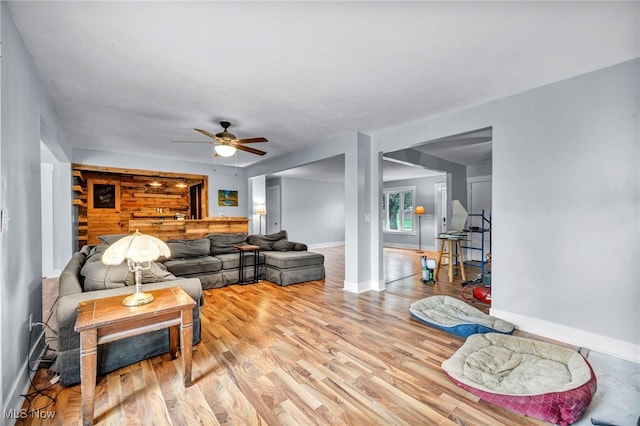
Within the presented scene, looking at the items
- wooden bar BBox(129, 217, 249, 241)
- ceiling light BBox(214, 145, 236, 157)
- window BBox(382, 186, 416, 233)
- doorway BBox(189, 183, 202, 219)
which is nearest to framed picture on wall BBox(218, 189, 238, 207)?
doorway BBox(189, 183, 202, 219)

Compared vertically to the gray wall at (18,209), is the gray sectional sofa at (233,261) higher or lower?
lower

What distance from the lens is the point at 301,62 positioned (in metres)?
2.33

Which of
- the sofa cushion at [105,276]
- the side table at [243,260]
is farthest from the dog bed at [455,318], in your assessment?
the sofa cushion at [105,276]

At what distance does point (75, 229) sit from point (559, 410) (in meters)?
7.60

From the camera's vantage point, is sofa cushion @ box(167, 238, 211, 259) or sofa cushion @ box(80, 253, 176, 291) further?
sofa cushion @ box(167, 238, 211, 259)

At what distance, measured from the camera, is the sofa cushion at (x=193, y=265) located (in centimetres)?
421

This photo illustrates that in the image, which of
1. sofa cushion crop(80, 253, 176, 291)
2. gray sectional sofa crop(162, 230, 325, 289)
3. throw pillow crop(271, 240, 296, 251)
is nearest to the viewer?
sofa cushion crop(80, 253, 176, 291)

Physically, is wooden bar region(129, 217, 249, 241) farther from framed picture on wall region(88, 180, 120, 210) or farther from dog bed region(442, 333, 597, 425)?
dog bed region(442, 333, 597, 425)

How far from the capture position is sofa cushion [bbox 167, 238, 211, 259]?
456cm

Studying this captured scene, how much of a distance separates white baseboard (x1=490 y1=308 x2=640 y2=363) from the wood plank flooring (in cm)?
79

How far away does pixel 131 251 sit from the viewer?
1.88 metres

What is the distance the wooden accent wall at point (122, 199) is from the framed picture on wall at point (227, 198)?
0.36 metres

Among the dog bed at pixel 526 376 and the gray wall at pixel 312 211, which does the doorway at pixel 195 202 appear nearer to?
the gray wall at pixel 312 211

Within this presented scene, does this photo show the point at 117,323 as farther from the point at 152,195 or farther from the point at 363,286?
the point at 152,195
